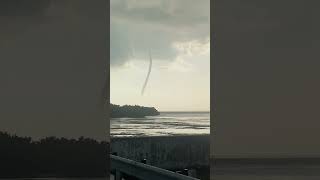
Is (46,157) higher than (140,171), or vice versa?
(46,157)

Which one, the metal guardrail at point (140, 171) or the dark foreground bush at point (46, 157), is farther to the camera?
the metal guardrail at point (140, 171)

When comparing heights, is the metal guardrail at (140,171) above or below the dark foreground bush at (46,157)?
below

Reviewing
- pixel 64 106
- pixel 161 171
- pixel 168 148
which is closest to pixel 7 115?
pixel 64 106

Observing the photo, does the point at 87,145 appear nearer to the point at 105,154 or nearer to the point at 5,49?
the point at 105,154

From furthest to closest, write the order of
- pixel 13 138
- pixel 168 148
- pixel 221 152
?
pixel 168 148 < pixel 221 152 < pixel 13 138

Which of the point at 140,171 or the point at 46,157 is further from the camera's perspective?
the point at 140,171
